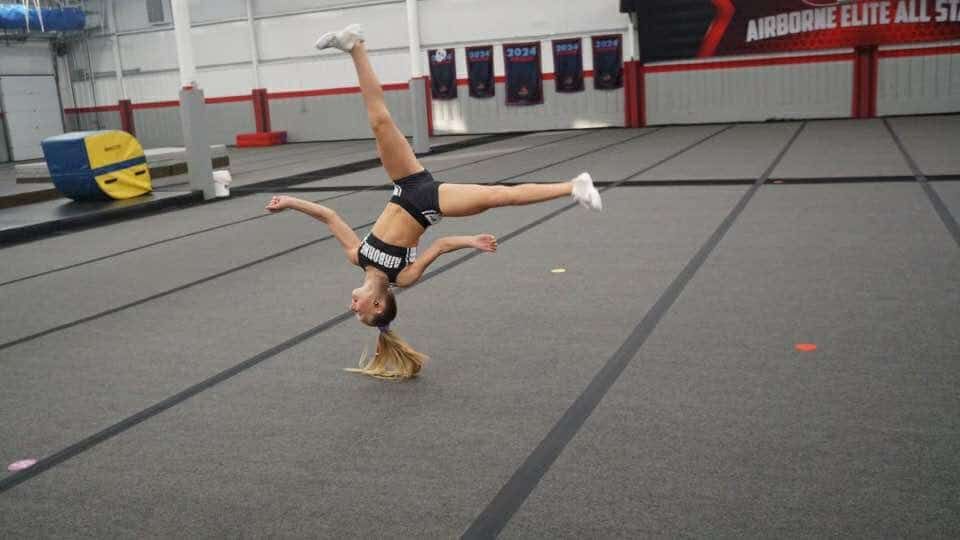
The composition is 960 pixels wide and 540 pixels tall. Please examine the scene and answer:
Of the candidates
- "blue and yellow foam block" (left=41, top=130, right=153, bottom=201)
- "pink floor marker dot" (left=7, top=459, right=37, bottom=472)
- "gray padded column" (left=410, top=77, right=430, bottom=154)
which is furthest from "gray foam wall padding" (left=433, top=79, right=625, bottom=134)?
"pink floor marker dot" (left=7, top=459, right=37, bottom=472)

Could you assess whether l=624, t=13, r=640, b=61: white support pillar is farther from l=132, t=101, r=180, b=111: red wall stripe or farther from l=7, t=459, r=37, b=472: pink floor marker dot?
l=7, t=459, r=37, b=472: pink floor marker dot

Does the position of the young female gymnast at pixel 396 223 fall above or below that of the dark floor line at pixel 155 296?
above

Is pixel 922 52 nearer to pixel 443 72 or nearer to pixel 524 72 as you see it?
pixel 524 72

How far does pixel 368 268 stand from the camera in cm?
372

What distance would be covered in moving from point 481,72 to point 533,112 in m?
1.52

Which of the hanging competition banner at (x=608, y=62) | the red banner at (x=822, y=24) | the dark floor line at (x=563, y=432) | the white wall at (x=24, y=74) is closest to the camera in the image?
the dark floor line at (x=563, y=432)

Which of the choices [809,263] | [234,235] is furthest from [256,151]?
[809,263]

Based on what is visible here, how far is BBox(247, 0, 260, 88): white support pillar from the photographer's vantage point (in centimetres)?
2161

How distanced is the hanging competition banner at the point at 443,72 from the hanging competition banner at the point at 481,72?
0.42 meters

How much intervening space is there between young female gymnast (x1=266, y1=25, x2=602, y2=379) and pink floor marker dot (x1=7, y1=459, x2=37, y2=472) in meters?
1.31

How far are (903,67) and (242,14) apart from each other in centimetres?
1521

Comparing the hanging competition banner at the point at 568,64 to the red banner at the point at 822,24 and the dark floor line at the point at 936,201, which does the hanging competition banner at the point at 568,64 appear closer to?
the red banner at the point at 822,24

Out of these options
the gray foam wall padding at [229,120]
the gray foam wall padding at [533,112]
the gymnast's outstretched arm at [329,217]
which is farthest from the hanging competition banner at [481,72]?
the gymnast's outstretched arm at [329,217]

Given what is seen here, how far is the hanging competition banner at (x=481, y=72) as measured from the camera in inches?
775
